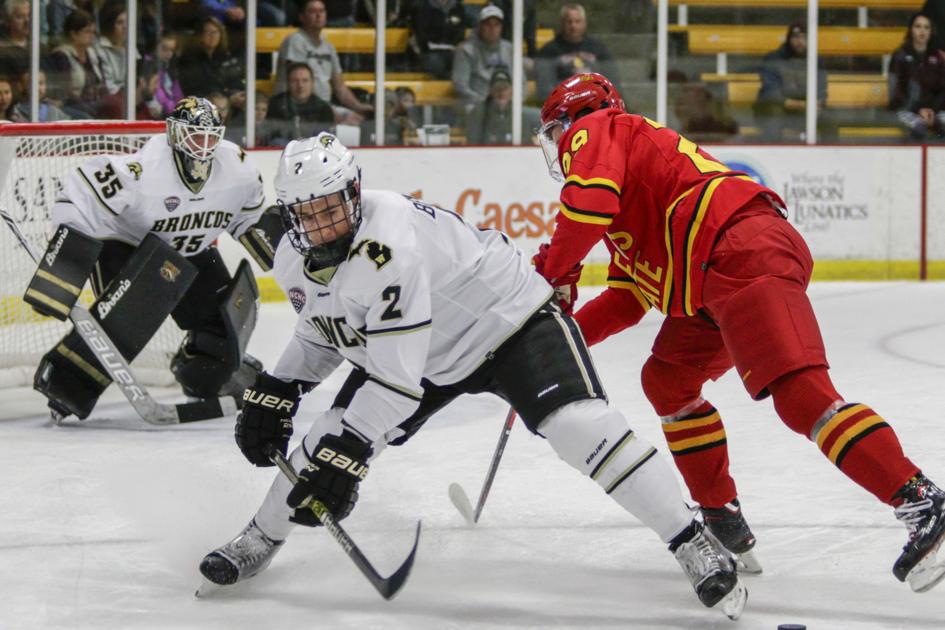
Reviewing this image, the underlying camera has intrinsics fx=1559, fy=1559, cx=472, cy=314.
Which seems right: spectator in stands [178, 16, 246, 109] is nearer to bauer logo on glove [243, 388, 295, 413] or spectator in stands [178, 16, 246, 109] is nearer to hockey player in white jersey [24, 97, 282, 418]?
hockey player in white jersey [24, 97, 282, 418]

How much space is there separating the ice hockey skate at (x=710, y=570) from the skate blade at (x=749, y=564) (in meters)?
0.30

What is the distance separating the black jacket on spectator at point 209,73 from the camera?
24.3 ft

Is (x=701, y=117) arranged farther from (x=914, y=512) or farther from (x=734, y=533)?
(x=914, y=512)

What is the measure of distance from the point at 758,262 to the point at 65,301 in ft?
7.71

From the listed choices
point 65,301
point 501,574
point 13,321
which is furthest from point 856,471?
point 13,321

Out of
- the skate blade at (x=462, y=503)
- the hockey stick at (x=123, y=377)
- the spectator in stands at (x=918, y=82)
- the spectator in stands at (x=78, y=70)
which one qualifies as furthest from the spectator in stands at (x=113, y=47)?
the skate blade at (x=462, y=503)

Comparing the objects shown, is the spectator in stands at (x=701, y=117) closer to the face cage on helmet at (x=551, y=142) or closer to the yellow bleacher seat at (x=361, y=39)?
the yellow bleacher seat at (x=361, y=39)

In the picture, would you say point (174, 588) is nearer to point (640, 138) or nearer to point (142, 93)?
point (640, 138)

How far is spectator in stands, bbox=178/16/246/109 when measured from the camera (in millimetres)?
7422

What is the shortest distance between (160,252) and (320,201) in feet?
6.90

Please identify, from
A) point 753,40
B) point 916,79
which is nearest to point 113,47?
point 753,40

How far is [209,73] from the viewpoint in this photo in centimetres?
745

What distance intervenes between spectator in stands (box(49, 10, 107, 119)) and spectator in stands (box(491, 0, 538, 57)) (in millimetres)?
1983

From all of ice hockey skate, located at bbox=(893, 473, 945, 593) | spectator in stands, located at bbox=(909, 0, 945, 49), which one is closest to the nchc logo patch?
ice hockey skate, located at bbox=(893, 473, 945, 593)
